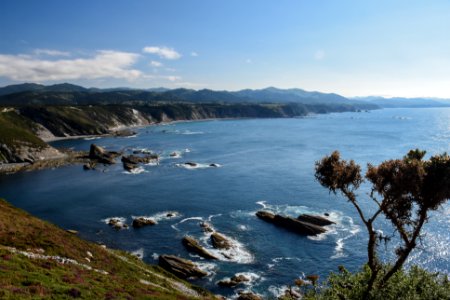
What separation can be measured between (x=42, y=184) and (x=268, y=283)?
3276 inches

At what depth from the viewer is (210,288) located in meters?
49.1

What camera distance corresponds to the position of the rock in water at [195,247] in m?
58.8

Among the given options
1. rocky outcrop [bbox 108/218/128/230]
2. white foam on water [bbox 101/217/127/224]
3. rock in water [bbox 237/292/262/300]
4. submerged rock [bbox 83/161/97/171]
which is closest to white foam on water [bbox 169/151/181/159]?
submerged rock [bbox 83/161/97/171]

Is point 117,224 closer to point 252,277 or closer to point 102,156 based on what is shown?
point 252,277

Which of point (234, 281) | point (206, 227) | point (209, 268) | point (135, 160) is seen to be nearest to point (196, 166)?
point (135, 160)

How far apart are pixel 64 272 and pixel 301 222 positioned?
48167mm

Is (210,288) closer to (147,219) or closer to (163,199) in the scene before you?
(147,219)

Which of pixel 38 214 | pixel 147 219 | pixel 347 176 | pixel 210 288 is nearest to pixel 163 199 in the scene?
pixel 147 219

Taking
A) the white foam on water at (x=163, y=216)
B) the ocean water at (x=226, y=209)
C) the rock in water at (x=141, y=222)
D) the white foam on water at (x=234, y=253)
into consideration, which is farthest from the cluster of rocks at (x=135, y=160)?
the white foam on water at (x=234, y=253)

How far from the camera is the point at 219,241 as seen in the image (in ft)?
207

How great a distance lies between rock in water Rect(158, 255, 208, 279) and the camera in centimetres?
5241

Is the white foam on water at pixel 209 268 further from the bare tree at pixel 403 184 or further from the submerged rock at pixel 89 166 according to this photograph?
the submerged rock at pixel 89 166

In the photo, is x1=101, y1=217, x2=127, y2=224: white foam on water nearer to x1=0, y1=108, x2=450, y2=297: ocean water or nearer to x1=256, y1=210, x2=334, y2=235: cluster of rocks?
x1=0, y1=108, x2=450, y2=297: ocean water

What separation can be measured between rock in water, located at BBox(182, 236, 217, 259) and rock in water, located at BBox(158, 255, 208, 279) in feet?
12.4
